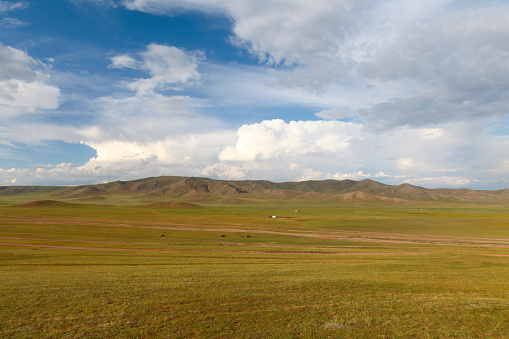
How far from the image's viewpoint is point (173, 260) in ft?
104

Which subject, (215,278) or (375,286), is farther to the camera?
(215,278)

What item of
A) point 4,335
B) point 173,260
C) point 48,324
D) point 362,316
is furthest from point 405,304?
point 173,260

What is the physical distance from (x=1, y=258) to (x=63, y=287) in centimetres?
1914

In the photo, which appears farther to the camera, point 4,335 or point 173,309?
point 173,309

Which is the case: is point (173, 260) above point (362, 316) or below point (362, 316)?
below

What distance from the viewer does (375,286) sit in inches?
715

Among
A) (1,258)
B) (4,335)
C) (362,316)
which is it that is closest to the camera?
(4,335)

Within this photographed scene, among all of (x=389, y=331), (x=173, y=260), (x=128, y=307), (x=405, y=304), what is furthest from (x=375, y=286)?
(x=173, y=260)

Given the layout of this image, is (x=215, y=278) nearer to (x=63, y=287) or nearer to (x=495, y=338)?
(x=63, y=287)

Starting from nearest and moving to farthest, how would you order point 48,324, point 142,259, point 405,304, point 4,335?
point 4,335
point 48,324
point 405,304
point 142,259

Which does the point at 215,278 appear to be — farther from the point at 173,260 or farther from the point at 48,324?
the point at 173,260

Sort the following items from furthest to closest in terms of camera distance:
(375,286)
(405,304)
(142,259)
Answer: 1. (142,259)
2. (375,286)
3. (405,304)

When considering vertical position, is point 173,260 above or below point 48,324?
below

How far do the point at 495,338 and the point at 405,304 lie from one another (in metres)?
4.01
